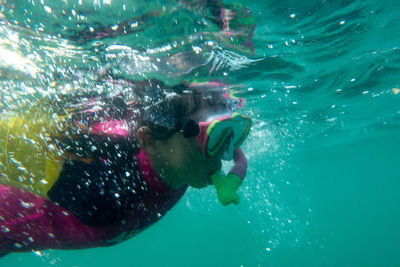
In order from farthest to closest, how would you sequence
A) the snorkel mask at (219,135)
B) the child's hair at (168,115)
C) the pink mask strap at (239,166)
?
the pink mask strap at (239,166) < the child's hair at (168,115) < the snorkel mask at (219,135)

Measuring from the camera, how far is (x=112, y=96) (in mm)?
7402

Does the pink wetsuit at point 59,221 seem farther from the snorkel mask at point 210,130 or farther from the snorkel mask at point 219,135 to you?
the snorkel mask at point 219,135

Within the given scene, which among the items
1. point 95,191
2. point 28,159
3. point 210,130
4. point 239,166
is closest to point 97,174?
point 95,191

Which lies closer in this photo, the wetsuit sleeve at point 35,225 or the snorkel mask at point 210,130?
the wetsuit sleeve at point 35,225

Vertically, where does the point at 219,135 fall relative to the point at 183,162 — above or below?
above

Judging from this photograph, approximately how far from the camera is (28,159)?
9.53 feet

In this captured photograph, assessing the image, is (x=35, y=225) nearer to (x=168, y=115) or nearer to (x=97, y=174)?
(x=97, y=174)

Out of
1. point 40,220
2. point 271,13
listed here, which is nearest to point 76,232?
point 40,220

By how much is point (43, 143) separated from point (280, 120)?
55.6ft

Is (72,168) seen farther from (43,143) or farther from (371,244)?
(371,244)

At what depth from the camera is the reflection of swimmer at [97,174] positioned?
2.89m

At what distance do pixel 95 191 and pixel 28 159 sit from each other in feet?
2.93

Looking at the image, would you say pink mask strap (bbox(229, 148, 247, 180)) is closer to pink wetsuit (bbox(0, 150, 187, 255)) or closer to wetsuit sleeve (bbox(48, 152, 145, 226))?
pink wetsuit (bbox(0, 150, 187, 255))

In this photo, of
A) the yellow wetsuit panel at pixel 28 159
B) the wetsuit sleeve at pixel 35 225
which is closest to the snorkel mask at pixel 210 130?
the yellow wetsuit panel at pixel 28 159
